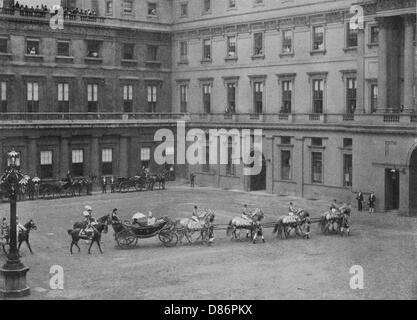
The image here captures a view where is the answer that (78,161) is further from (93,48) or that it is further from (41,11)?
(41,11)

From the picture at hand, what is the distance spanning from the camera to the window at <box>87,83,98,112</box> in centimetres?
5316

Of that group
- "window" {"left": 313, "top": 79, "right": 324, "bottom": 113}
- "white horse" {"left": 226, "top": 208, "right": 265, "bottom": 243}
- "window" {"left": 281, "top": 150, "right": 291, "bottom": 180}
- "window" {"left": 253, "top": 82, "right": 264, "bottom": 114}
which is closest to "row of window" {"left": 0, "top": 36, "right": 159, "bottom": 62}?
"window" {"left": 253, "top": 82, "right": 264, "bottom": 114}

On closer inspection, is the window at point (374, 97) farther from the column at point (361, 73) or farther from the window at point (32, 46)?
the window at point (32, 46)

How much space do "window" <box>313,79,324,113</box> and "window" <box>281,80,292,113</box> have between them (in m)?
2.25

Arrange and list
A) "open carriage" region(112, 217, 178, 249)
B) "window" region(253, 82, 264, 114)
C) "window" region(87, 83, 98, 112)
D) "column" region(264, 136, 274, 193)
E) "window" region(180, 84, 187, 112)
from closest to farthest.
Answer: "open carriage" region(112, 217, 178, 249)
"column" region(264, 136, 274, 193)
"window" region(253, 82, 264, 114)
"window" region(87, 83, 98, 112)
"window" region(180, 84, 187, 112)

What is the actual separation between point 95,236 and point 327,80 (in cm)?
2347

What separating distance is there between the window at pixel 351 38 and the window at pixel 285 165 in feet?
29.3

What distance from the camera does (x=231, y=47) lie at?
53.1 meters

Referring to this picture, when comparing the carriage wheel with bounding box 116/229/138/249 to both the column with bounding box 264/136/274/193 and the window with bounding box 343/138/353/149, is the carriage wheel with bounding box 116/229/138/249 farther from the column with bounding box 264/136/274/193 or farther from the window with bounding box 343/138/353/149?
the column with bounding box 264/136/274/193

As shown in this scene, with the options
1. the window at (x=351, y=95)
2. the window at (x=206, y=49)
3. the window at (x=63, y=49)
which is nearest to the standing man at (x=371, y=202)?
the window at (x=351, y=95)

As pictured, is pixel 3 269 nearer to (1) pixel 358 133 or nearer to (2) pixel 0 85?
(1) pixel 358 133
